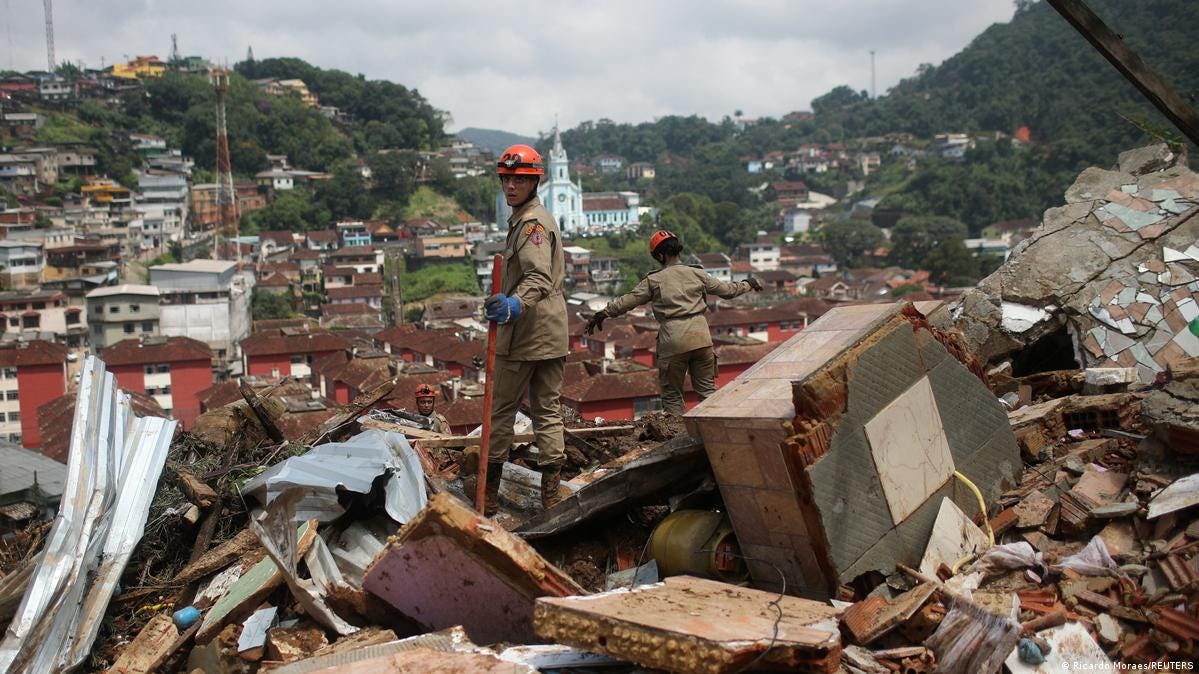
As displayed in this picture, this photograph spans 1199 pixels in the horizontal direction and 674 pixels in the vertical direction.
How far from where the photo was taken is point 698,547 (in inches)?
152

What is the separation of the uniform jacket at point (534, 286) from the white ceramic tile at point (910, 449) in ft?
5.10

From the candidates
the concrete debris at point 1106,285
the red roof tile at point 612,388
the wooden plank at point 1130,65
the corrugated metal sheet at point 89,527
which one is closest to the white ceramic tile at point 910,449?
the wooden plank at point 1130,65

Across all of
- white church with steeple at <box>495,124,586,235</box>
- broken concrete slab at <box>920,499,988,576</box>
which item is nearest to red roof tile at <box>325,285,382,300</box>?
white church with steeple at <box>495,124,586,235</box>

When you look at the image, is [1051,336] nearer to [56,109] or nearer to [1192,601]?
[1192,601]

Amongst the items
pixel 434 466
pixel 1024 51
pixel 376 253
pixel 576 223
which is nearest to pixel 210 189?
pixel 376 253

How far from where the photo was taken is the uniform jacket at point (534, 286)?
4.44m

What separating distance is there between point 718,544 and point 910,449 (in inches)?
32.1

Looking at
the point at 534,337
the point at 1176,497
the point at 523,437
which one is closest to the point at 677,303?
the point at 523,437

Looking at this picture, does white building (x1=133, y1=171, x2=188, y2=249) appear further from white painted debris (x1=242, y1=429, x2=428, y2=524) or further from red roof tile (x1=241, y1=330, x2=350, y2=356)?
white painted debris (x1=242, y1=429, x2=428, y2=524)

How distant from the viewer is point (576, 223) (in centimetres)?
9644

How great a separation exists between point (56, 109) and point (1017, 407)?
9909 centimetres

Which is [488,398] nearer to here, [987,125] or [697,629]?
[697,629]

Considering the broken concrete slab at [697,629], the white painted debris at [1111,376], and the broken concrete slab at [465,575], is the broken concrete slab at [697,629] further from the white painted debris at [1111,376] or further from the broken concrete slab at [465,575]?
the white painted debris at [1111,376]

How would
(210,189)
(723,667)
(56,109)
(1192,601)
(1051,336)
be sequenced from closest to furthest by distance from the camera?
1. (723,667)
2. (1192,601)
3. (1051,336)
4. (210,189)
5. (56,109)
